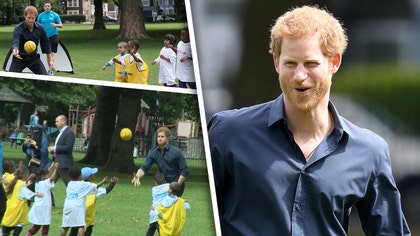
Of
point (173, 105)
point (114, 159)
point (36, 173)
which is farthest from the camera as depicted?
point (114, 159)

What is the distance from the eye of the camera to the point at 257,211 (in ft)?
5.91

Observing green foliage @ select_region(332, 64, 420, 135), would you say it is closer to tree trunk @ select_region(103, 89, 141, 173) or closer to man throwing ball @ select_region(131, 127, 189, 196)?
man throwing ball @ select_region(131, 127, 189, 196)

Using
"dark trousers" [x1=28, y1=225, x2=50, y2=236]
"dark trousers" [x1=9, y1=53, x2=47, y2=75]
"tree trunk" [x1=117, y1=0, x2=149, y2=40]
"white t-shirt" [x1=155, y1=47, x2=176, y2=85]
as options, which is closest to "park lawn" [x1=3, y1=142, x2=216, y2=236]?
"dark trousers" [x1=28, y1=225, x2=50, y2=236]

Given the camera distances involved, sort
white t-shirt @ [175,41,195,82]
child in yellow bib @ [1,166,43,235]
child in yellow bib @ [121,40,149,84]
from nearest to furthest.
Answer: white t-shirt @ [175,41,195,82]
child in yellow bib @ [1,166,43,235]
child in yellow bib @ [121,40,149,84]

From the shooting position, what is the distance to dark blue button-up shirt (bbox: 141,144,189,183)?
3832mm

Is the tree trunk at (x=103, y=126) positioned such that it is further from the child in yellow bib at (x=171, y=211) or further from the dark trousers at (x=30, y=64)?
the child in yellow bib at (x=171, y=211)

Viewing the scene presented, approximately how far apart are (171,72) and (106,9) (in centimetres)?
299

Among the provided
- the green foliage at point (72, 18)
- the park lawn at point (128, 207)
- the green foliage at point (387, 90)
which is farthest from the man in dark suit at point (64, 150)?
the green foliage at point (387, 90)

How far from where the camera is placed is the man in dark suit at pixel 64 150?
14.8 ft

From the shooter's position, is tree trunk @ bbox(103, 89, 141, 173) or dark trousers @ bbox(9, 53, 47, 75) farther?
tree trunk @ bbox(103, 89, 141, 173)

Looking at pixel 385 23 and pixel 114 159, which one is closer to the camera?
pixel 385 23

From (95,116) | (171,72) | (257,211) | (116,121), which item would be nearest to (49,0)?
(95,116)

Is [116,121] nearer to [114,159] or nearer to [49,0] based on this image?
[114,159]

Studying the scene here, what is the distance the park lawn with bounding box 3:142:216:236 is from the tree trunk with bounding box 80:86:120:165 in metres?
0.13
